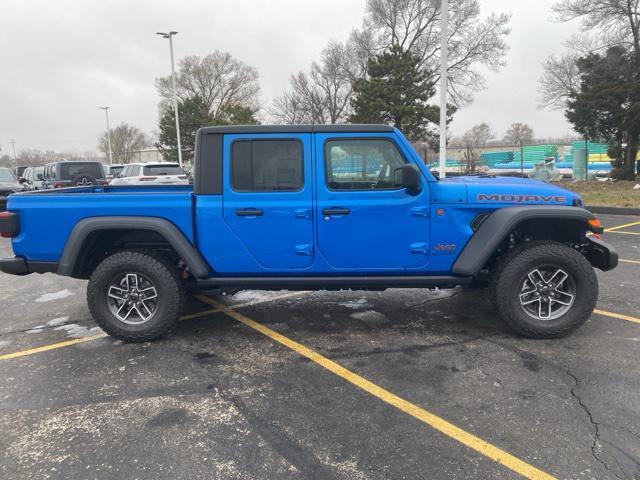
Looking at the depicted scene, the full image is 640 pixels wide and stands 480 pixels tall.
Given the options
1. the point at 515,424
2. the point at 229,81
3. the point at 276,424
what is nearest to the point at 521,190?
the point at 515,424

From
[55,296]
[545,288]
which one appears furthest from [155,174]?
[545,288]

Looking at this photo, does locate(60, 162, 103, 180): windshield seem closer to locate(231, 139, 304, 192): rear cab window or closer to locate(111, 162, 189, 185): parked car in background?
locate(111, 162, 189, 185): parked car in background

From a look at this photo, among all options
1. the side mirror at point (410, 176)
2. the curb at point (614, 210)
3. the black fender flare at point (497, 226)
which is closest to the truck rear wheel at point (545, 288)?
the black fender flare at point (497, 226)

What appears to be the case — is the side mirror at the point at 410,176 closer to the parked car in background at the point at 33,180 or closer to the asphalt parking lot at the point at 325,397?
the asphalt parking lot at the point at 325,397

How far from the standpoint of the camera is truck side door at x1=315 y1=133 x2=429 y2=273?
4.09m

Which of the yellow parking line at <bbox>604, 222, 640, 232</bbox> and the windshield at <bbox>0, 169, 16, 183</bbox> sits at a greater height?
the windshield at <bbox>0, 169, 16, 183</bbox>

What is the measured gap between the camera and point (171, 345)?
429 cm

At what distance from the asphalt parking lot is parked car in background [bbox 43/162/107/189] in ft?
44.6

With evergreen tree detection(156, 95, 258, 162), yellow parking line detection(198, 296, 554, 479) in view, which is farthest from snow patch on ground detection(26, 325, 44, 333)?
evergreen tree detection(156, 95, 258, 162)

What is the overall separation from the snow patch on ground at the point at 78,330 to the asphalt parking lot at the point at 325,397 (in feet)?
0.07

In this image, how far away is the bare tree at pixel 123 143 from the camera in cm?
8075

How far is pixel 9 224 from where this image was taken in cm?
418

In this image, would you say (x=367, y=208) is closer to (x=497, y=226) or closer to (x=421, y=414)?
(x=497, y=226)

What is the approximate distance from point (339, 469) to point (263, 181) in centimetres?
250
